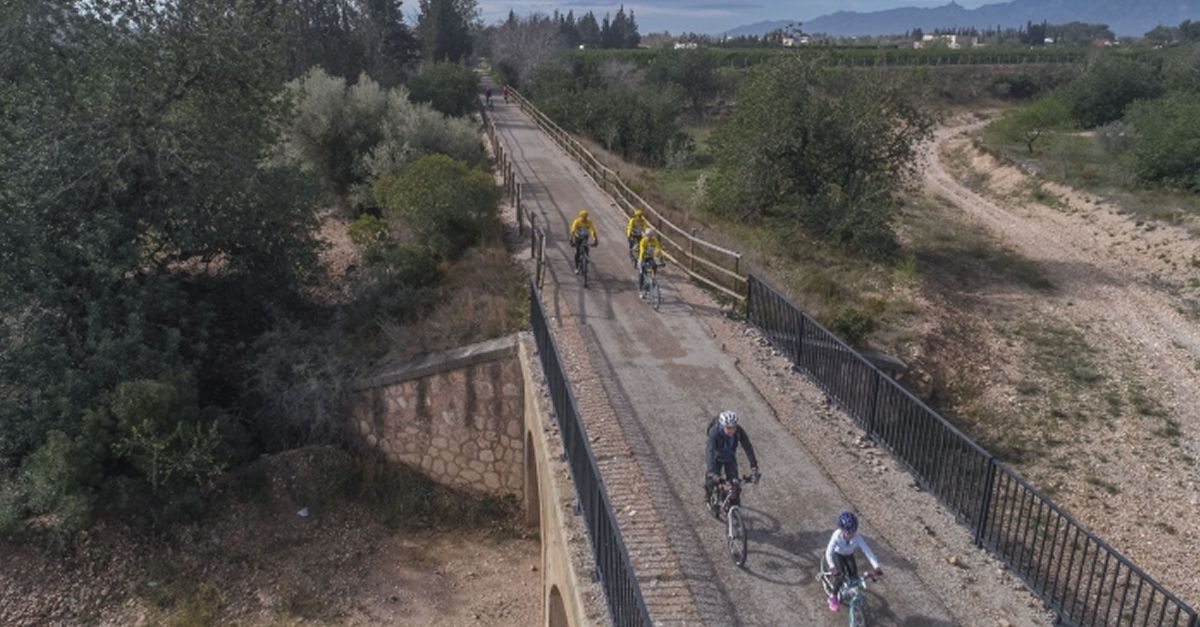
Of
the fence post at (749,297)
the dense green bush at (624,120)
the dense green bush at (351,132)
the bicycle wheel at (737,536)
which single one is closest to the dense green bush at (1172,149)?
the dense green bush at (624,120)

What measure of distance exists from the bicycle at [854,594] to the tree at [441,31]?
186 feet

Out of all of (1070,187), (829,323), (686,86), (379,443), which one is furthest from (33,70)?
(686,86)

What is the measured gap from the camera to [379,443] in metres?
15.7

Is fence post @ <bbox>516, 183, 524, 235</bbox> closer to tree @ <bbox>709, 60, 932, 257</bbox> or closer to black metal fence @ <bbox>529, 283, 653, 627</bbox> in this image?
tree @ <bbox>709, 60, 932, 257</bbox>

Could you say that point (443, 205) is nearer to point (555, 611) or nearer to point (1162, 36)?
point (555, 611)

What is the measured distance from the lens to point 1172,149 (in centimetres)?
3691

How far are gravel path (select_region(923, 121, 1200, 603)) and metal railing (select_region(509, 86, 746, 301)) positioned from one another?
679 centimetres

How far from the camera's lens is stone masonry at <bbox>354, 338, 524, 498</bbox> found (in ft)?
48.8

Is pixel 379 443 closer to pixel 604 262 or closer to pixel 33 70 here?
pixel 604 262

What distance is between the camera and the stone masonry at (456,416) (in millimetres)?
14875

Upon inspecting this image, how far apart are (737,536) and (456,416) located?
7.69 m

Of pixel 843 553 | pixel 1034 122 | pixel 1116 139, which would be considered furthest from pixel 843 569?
pixel 1034 122

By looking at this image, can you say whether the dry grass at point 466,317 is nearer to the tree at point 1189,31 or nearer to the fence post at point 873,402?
the fence post at point 873,402

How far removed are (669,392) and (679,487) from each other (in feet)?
8.58
